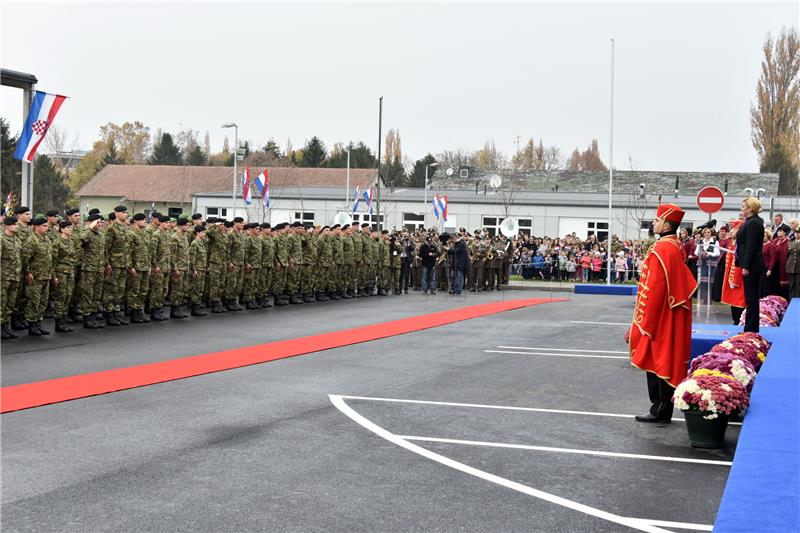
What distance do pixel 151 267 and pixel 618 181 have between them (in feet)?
176

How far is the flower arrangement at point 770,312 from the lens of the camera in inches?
509

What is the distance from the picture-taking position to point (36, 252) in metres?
14.6

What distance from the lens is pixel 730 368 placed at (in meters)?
8.17

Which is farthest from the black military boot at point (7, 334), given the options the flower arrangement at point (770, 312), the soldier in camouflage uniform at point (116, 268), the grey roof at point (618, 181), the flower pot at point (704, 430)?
the grey roof at point (618, 181)

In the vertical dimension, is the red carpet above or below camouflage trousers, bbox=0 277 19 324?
below

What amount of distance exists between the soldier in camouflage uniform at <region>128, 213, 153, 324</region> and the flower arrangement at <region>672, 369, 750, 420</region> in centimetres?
A: 1177

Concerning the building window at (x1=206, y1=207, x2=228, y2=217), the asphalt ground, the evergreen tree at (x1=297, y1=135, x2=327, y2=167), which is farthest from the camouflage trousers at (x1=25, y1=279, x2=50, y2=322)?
the evergreen tree at (x1=297, y1=135, x2=327, y2=167)

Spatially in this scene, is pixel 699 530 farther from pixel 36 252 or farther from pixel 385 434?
pixel 36 252

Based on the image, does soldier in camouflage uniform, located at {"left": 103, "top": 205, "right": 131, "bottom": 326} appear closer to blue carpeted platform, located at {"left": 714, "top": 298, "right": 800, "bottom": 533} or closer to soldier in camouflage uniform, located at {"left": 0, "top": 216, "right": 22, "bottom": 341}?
soldier in camouflage uniform, located at {"left": 0, "top": 216, "right": 22, "bottom": 341}

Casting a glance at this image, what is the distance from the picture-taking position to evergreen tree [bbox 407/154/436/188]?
99875 millimetres

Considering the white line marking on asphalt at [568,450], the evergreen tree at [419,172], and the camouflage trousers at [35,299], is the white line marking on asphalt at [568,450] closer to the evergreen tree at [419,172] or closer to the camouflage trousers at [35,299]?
the camouflage trousers at [35,299]

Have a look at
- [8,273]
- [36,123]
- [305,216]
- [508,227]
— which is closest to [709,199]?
[8,273]

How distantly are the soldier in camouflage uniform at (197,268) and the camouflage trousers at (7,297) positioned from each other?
15.6 ft

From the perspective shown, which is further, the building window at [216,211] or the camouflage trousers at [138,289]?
the building window at [216,211]
